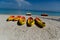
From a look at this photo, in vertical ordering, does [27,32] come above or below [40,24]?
below

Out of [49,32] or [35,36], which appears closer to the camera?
[35,36]

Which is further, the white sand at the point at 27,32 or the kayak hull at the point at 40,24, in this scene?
the kayak hull at the point at 40,24

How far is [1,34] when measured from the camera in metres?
10.9

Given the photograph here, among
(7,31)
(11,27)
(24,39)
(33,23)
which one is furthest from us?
(33,23)

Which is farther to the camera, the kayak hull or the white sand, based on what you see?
the kayak hull

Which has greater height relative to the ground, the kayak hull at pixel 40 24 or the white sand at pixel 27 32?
the kayak hull at pixel 40 24

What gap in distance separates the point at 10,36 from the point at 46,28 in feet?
11.2

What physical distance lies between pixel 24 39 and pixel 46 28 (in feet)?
9.27

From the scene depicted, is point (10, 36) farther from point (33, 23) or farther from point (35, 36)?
point (33, 23)

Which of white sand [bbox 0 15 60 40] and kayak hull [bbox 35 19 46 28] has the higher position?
kayak hull [bbox 35 19 46 28]

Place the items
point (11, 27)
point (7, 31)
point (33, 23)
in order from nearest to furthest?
point (7, 31)
point (11, 27)
point (33, 23)

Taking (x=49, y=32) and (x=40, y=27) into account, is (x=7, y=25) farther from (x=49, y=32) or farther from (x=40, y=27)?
(x=49, y=32)

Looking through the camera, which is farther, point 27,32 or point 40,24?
point 40,24

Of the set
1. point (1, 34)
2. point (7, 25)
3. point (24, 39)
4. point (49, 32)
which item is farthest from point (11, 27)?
point (49, 32)
